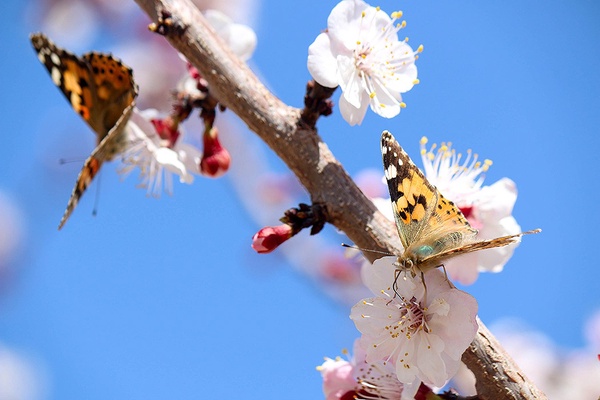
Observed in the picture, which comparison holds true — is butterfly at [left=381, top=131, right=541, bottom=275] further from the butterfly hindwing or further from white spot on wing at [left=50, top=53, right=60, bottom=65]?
white spot on wing at [left=50, top=53, right=60, bottom=65]

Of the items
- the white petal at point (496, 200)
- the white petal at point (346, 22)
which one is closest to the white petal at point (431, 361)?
the white petal at point (496, 200)

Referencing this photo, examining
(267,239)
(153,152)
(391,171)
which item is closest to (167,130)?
(153,152)

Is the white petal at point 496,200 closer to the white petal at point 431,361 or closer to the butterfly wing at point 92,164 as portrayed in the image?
the white petal at point 431,361

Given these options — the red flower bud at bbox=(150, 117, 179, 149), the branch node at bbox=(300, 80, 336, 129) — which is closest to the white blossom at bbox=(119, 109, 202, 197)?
the red flower bud at bbox=(150, 117, 179, 149)

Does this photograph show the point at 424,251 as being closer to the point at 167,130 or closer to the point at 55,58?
the point at 167,130

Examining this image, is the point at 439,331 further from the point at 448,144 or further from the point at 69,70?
the point at 69,70
